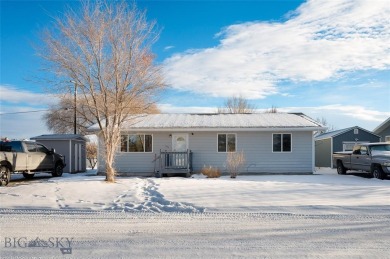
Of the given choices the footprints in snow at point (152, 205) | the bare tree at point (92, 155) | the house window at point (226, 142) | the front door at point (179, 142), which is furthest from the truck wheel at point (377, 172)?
the bare tree at point (92, 155)

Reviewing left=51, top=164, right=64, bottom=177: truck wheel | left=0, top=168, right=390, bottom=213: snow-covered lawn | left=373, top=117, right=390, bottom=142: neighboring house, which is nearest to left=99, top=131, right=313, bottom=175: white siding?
left=51, top=164, right=64, bottom=177: truck wheel

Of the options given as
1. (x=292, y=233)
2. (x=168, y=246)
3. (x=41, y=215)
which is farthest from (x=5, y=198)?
(x=292, y=233)

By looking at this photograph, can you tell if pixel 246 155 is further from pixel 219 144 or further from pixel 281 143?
pixel 281 143

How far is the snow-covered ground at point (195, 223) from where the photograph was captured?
17.9 feet

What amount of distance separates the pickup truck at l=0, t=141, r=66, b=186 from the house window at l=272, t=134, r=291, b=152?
11.4 m

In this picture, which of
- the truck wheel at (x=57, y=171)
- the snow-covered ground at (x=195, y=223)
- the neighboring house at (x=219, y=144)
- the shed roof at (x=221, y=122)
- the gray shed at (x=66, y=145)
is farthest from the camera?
the gray shed at (x=66, y=145)

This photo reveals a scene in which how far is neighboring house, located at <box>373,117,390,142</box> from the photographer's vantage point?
84.2 feet

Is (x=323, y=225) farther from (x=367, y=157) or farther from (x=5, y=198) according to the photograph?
(x=367, y=157)

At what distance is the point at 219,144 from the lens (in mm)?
19875

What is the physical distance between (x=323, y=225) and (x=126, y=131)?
14.2 meters

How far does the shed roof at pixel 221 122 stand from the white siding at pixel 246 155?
567 mm

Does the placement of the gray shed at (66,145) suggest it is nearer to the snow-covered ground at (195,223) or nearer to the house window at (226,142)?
the house window at (226,142)

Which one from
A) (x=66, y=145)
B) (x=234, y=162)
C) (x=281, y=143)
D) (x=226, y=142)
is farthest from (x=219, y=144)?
(x=66, y=145)

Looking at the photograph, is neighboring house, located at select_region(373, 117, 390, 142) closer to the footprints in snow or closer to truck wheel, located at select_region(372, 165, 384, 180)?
truck wheel, located at select_region(372, 165, 384, 180)
